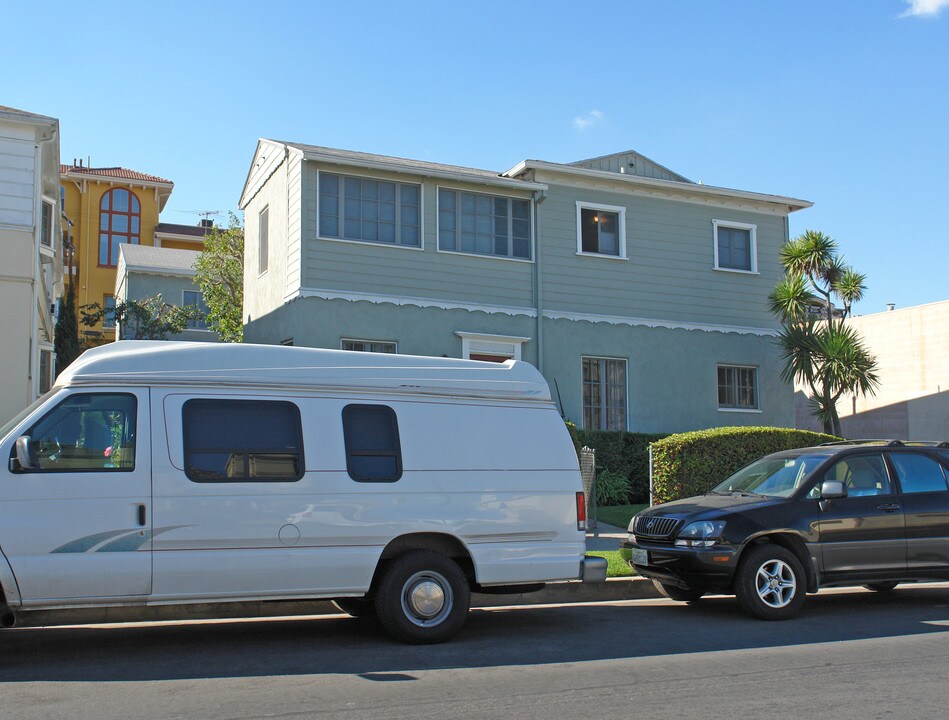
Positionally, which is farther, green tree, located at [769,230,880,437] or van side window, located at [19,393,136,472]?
green tree, located at [769,230,880,437]

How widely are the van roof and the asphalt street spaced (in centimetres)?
207

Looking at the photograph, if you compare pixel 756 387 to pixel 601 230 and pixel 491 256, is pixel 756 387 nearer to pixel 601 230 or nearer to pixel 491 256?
pixel 601 230

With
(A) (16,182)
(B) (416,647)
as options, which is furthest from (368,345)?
(B) (416,647)

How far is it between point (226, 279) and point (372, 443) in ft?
79.9

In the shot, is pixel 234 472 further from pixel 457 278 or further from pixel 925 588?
pixel 457 278

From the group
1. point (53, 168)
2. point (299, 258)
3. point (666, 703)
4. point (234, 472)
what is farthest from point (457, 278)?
point (666, 703)

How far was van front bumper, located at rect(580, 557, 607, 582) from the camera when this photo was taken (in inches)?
318

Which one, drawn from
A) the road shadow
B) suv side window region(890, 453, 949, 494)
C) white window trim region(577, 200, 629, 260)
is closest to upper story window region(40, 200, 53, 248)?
white window trim region(577, 200, 629, 260)

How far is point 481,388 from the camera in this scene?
26.6 feet

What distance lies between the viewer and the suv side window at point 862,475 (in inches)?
378

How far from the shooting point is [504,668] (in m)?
6.92

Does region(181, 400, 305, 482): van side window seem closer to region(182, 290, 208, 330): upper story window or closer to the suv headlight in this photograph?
the suv headlight

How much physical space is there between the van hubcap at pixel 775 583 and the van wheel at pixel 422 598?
9.74ft

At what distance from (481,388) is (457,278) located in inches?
433
